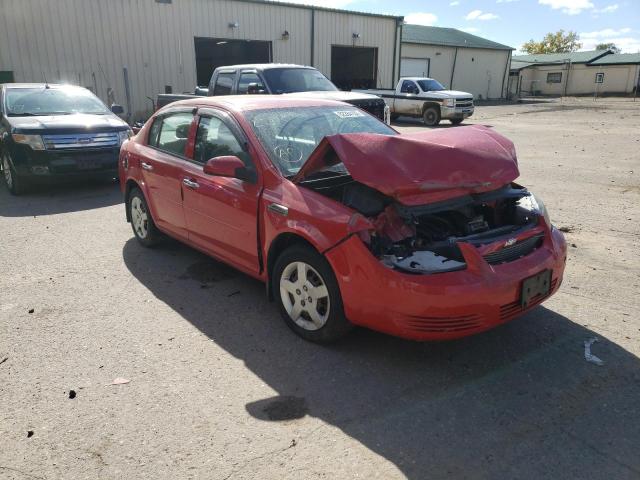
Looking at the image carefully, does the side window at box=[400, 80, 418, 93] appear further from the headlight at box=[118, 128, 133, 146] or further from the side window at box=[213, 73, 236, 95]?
the headlight at box=[118, 128, 133, 146]

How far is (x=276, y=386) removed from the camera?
322 cm

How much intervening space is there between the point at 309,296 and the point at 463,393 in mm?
1206

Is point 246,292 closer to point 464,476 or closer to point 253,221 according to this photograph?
point 253,221

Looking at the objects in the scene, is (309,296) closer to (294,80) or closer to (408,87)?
(294,80)

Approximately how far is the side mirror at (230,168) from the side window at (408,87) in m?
18.5

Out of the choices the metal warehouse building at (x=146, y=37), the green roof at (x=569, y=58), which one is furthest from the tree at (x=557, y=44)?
the metal warehouse building at (x=146, y=37)

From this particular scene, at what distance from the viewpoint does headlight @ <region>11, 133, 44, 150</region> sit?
27.1ft

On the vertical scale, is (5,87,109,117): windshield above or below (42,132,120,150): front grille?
above

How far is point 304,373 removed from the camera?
3348mm

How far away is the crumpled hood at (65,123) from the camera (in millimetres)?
8367

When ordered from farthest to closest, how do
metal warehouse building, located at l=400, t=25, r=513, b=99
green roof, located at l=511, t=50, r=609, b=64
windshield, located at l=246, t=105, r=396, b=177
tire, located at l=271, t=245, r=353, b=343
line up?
1. green roof, located at l=511, t=50, r=609, b=64
2. metal warehouse building, located at l=400, t=25, r=513, b=99
3. windshield, located at l=246, t=105, r=396, b=177
4. tire, located at l=271, t=245, r=353, b=343

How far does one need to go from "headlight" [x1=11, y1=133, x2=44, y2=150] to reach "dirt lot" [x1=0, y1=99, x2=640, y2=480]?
11.7 feet

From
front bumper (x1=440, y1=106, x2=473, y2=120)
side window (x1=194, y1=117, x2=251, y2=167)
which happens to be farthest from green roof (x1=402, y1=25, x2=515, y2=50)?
side window (x1=194, y1=117, x2=251, y2=167)

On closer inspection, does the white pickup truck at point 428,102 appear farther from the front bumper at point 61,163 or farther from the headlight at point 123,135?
the front bumper at point 61,163
